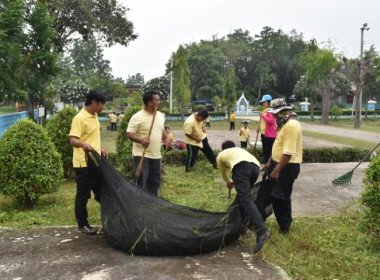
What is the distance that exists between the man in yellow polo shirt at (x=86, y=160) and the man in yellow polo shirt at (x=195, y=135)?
3674 mm

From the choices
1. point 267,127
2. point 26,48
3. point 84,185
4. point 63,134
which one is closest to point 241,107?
point 26,48

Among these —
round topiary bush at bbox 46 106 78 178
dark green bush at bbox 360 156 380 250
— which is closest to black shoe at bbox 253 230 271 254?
dark green bush at bbox 360 156 380 250

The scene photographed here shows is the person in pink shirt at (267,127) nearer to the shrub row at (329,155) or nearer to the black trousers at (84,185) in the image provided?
the shrub row at (329,155)

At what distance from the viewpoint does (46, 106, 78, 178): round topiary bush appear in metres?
7.58

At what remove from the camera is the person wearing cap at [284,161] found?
13.6ft

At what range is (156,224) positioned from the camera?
12.1ft

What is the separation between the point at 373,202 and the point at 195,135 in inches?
183

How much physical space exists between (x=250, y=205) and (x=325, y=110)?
Answer: 3224 centimetres

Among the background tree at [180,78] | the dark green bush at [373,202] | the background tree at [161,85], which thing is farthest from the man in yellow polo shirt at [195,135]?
the background tree at [161,85]

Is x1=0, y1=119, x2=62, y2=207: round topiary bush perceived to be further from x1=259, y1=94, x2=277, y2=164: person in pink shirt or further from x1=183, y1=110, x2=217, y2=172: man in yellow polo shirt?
x1=259, y1=94, x2=277, y2=164: person in pink shirt

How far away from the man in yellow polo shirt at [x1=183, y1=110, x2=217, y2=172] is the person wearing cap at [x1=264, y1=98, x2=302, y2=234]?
11.7 feet

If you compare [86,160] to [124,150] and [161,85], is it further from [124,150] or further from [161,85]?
[161,85]

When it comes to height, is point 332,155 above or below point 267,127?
below

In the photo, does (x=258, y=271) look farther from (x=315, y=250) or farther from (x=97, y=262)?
(x=97, y=262)
